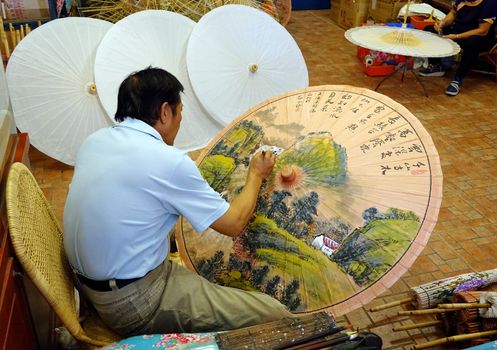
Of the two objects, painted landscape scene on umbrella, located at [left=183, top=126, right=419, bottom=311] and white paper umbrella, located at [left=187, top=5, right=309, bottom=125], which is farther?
white paper umbrella, located at [left=187, top=5, right=309, bottom=125]

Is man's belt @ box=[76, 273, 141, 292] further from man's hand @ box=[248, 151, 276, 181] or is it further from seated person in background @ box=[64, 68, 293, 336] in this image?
man's hand @ box=[248, 151, 276, 181]

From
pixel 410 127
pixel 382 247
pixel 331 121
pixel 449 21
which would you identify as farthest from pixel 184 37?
A: pixel 449 21

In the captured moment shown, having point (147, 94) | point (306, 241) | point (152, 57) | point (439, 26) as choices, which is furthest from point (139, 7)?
point (439, 26)

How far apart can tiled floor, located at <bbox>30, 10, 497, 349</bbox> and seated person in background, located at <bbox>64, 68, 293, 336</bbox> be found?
951 mm

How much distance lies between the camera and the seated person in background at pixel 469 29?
14.9ft

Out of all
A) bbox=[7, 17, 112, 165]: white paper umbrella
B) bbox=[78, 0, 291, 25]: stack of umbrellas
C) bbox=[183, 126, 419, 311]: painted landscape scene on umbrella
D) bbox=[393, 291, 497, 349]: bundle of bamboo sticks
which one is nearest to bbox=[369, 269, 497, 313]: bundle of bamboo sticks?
bbox=[393, 291, 497, 349]: bundle of bamboo sticks

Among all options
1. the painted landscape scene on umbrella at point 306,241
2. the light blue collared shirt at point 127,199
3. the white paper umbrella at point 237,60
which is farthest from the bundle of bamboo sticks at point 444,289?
the white paper umbrella at point 237,60

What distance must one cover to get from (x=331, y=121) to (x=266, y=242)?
51cm

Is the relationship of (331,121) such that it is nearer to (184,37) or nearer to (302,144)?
(302,144)

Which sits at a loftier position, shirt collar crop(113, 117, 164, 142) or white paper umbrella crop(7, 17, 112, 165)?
shirt collar crop(113, 117, 164, 142)

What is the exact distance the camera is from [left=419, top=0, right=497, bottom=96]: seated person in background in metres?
4.55

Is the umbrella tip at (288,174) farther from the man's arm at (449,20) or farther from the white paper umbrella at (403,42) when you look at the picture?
the man's arm at (449,20)

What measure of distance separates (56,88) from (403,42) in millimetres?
3022

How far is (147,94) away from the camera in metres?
1.48
